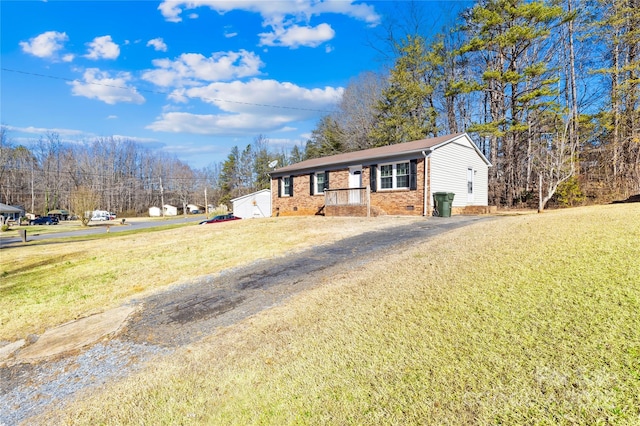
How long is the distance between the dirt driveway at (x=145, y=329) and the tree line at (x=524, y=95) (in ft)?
38.4

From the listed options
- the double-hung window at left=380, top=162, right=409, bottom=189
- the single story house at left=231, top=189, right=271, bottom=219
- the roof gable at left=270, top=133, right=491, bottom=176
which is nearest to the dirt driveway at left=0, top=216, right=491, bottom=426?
the double-hung window at left=380, top=162, right=409, bottom=189

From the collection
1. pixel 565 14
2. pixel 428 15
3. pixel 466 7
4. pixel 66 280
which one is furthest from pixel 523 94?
pixel 66 280

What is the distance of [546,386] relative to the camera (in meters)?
1.97

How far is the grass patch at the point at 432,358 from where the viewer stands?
194 centimetres

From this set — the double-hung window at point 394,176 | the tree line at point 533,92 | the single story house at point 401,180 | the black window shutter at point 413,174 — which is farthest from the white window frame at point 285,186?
the tree line at point 533,92

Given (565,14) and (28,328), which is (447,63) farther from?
(28,328)

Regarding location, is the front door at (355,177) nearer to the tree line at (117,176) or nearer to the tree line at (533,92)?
the tree line at (533,92)

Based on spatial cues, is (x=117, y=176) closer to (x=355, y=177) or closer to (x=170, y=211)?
(x=170, y=211)

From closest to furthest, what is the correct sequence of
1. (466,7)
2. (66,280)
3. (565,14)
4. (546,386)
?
1. (546,386)
2. (66,280)
3. (565,14)
4. (466,7)

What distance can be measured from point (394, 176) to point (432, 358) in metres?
13.3

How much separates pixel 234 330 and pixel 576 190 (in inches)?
760

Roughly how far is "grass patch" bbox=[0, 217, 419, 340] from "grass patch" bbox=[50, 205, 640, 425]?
2.99 meters

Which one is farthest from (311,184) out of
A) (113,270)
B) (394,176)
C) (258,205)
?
(113,270)

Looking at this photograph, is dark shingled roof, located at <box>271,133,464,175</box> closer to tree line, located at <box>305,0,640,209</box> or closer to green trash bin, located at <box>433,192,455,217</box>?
green trash bin, located at <box>433,192,455,217</box>
